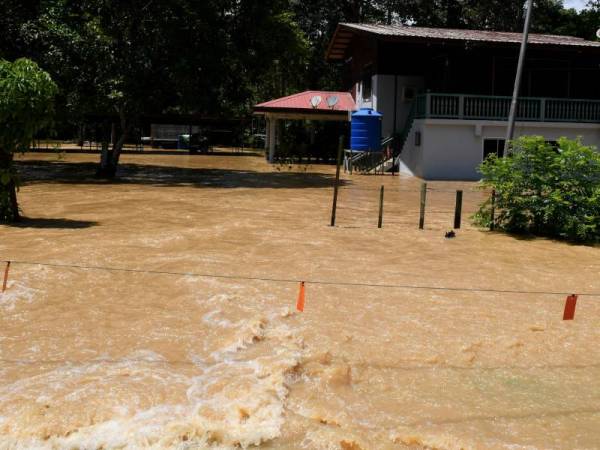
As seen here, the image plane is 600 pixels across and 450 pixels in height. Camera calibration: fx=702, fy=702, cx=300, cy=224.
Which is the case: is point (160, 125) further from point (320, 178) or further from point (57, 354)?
point (57, 354)

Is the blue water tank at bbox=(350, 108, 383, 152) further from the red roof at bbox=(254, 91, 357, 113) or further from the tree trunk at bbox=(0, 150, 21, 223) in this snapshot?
the tree trunk at bbox=(0, 150, 21, 223)

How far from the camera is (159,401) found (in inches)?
233

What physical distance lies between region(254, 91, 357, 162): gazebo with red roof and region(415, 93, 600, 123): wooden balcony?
20.7ft

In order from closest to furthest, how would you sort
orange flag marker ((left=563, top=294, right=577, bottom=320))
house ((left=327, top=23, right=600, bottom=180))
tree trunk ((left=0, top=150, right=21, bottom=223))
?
orange flag marker ((left=563, top=294, right=577, bottom=320)) → tree trunk ((left=0, top=150, right=21, bottom=223)) → house ((left=327, top=23, right=600, bottom=180))

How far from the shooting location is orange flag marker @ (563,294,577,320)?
25.3 ft

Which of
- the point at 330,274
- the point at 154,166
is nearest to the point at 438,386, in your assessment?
the point at 330,274

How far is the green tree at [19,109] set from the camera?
43.3 feet

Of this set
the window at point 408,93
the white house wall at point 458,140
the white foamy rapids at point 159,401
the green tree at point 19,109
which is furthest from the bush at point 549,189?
the window at point 408,93

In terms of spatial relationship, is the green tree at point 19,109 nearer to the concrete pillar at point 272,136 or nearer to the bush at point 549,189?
the bush at point 549,189

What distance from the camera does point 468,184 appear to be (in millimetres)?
26156

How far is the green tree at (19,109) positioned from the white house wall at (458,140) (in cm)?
1673

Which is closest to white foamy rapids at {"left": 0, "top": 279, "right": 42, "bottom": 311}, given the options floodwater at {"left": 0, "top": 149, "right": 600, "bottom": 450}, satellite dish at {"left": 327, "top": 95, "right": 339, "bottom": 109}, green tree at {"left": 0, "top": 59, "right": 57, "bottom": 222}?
floodwater at {"left": 0, "top": 149, "right": 600, "bottom": 450}

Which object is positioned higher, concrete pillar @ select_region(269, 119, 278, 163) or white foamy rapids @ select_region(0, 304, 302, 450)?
concrete pillar @ select_region(269, 119, 278, 163)

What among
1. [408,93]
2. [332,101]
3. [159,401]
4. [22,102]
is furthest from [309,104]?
[159,401]
